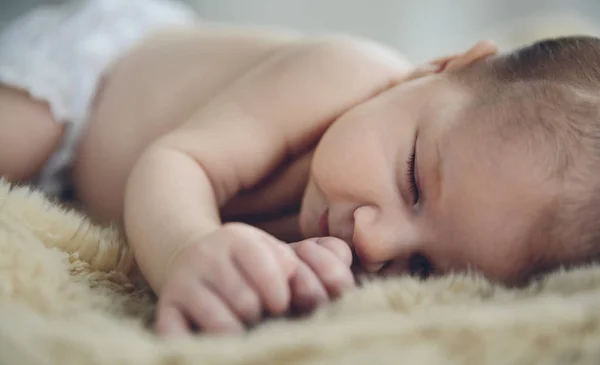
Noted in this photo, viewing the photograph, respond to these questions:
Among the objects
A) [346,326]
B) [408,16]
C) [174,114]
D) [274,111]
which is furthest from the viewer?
[408,16]

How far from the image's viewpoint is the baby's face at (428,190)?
612 mm

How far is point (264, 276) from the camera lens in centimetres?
48

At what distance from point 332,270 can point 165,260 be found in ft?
0.59

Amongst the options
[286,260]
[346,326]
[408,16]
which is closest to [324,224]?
[286,260]

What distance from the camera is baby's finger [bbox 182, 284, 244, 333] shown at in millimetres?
456

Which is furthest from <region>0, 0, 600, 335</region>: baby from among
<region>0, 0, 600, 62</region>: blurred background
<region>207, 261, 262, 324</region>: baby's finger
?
<region>0, 0, 600, 62</region>: blurred background

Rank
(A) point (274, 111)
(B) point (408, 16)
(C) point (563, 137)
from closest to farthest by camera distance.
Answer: (C) point (563, 137)
(A) point (274, 111)
(B) point (408, 16)

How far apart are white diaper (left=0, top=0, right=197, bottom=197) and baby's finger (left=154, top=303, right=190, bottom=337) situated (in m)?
0.65

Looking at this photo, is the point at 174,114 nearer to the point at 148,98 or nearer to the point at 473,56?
the point at 148,98

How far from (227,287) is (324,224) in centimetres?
28

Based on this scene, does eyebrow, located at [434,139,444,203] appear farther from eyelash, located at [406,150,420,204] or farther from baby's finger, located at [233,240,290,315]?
baby's finger, located at [233,240,290,315]

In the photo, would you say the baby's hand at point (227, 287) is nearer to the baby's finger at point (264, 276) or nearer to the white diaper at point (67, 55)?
the baby's finger at point (264, 276)

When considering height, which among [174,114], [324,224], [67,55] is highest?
[67,55]

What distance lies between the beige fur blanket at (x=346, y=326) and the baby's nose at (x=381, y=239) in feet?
0.33
